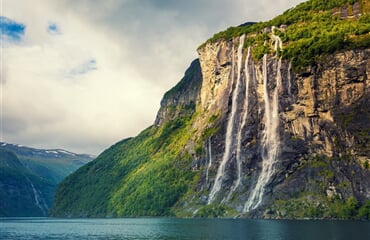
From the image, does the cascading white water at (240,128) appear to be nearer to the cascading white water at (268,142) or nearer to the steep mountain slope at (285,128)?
the steep mountain slope at (285,128)

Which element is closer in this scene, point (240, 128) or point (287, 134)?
point (287, 134)

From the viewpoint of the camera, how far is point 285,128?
479ft

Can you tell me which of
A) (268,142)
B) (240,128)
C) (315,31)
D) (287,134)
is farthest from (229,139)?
(315,31)

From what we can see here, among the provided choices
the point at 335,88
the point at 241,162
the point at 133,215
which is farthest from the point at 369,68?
the point at 133,215

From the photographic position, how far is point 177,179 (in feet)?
589

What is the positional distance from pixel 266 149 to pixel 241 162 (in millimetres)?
9343

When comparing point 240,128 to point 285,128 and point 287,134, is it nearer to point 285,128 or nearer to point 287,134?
point 285,128

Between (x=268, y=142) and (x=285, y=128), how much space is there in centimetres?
683

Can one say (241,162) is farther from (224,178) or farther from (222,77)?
(222,77)

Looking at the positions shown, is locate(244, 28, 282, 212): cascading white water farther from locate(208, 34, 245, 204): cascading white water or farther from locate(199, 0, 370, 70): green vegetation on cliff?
locate(208, 34, 245, 204): cascading white water

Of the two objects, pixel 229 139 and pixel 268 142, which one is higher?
pixel 229 139

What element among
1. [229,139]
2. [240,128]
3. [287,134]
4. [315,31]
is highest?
[315,31]

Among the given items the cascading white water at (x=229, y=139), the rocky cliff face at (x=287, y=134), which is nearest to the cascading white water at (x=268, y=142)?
the rocky cliff face at (x=287, y=134)

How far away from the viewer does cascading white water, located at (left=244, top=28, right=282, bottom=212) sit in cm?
13962
